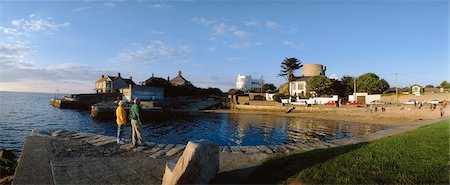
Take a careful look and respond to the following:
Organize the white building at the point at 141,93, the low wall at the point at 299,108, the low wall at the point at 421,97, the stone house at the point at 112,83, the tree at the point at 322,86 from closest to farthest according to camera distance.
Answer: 1. the low wall at the point at 299,108
2. the low wall at the point at 421,97
3. the white building at the point at 141,93
4. the tree at the point at 322,86
5. the stone house at the point at 112,83

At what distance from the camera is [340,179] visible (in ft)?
16.7

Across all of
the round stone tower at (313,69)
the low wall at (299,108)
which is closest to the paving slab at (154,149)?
the low wall at (299,108)

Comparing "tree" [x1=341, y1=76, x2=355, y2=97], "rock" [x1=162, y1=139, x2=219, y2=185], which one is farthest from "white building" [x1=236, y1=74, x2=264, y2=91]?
"rock" [x1=162, y1=139, x2=219, y2=185]

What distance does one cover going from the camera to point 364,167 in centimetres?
572

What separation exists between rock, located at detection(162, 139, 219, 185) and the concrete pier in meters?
0.54

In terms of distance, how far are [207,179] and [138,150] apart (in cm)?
463

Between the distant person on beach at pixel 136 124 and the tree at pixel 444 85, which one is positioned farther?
the tree at pixel 444 85

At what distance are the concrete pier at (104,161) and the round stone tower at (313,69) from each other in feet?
267

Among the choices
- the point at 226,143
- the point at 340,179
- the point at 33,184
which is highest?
the point at 340,179

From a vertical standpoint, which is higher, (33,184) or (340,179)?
(340,179)

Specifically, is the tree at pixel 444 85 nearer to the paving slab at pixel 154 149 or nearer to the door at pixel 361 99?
the door at pixel 361 99

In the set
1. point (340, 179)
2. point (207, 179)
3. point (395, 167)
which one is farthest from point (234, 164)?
point (395, 167)

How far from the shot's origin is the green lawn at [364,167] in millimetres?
5098

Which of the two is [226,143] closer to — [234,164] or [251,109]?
[234,164]
